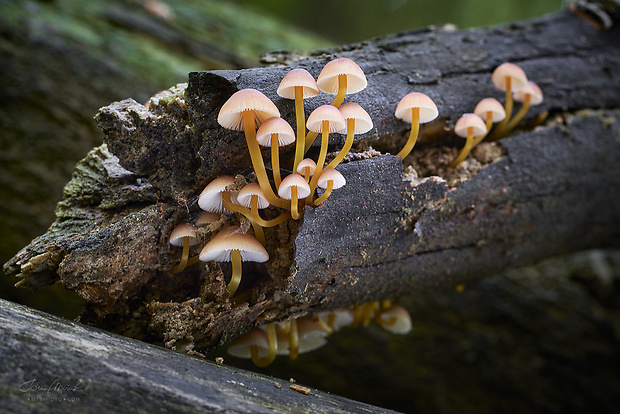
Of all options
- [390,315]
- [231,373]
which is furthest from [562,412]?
[231,373]

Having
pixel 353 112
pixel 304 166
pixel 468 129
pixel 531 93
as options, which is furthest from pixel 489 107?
→ pixel 304 166

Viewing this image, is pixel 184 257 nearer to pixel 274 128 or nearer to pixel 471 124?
pixel 274 128

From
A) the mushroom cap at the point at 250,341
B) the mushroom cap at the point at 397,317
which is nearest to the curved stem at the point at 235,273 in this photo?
the mushroom cap at the point at 250,341

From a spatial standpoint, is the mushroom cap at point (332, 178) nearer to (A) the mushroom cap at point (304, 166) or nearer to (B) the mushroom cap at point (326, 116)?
(A) the mushroom cap at point (304, 166)

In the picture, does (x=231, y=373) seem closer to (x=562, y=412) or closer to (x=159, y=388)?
(x=159, y=388)

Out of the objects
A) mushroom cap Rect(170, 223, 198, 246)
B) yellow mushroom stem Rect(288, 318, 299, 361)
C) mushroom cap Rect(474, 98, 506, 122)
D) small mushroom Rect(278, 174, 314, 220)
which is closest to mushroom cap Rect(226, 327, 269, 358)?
yellow mushroom stem Rect(288, 318, 299, 361)

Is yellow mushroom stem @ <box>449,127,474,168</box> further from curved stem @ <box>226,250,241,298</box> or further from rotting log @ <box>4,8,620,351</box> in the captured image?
curved stem @ <box>226,250,241,298</box>

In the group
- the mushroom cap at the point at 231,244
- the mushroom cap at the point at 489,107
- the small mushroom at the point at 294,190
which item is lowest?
the mushroom cap at the point at 231,244
